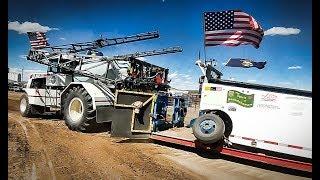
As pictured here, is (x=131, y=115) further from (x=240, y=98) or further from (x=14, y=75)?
(x=14, y=75)

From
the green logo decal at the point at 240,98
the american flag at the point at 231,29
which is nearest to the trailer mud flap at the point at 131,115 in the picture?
the green logo decal at the point at 240,98

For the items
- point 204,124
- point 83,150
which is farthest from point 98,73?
point 204,124

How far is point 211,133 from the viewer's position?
22.6 ft

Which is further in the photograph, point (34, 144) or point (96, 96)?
point (96, 96)

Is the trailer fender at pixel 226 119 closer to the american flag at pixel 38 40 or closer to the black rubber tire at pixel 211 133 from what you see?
the black rubber tire at pixel 211 133

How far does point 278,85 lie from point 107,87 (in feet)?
13.8

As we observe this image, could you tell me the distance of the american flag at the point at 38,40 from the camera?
303 inches

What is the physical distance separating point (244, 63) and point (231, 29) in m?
0.82

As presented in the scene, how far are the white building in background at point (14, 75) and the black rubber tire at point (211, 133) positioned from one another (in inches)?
160

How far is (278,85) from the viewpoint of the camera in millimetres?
7262

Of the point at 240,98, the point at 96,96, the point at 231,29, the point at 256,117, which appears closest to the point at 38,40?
the point at 96,96

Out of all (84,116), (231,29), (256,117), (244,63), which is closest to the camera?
(256,117)

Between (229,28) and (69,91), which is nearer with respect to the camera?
(229,28)

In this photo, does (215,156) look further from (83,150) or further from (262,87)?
(83,150)
